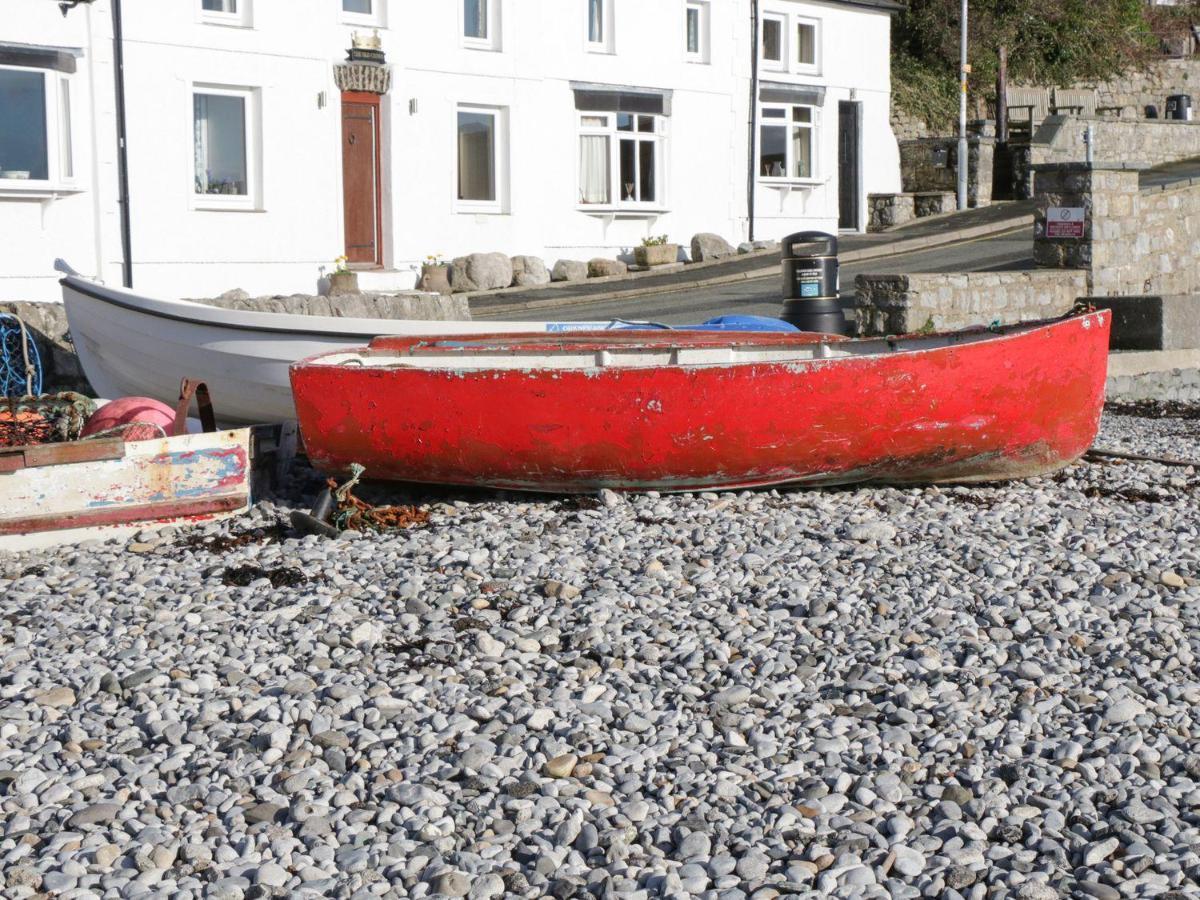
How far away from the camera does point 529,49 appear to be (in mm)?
23062

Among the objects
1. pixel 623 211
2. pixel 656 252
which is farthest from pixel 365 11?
pixel 656 252

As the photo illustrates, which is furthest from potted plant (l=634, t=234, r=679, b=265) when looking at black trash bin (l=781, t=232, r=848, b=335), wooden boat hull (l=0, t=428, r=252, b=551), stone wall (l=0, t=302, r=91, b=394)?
wooden boat hull (l=0, t=428, r=252, b=551)

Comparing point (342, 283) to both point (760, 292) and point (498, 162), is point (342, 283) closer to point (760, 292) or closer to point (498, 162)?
point (498, 162)

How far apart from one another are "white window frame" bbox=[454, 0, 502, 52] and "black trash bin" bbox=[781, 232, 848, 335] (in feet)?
37.1

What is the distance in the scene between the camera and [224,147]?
790 inches

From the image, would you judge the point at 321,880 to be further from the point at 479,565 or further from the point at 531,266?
the point at 531,266

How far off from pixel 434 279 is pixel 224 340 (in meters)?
11.9

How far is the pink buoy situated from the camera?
8.71 meters

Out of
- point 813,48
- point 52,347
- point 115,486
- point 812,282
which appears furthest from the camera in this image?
point 813,48

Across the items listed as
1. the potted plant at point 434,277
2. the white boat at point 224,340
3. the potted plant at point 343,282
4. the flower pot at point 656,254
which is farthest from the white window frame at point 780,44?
the white boat at point 224,340

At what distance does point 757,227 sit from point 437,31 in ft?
24.3

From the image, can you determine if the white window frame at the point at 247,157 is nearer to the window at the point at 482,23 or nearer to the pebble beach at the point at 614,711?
the window at the point at 482,23

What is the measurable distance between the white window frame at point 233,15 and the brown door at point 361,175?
1842mm

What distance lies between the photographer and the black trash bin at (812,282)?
12.5 meters
